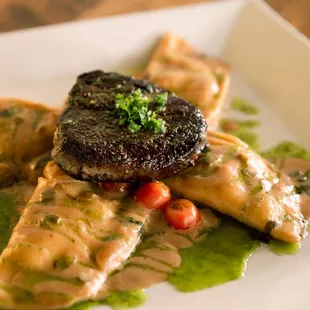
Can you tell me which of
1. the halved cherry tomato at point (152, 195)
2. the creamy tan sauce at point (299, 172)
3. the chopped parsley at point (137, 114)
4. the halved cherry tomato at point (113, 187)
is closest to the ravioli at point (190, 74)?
the creamy tan sauce at point (299, 172)

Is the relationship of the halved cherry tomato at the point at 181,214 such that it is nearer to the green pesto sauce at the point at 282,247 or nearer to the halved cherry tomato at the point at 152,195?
the halved cherry tomato at the point at 152,195

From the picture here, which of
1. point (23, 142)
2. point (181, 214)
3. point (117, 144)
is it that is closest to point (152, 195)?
point (181, 214)

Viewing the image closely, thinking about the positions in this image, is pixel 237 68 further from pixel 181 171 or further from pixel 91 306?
pixel 91 306

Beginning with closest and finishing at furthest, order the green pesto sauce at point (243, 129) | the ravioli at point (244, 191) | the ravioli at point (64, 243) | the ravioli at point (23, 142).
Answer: the ravioli at point (64, 243) < the ravioli at point (244, 191) < the ravioli at point (23, 142) < the green pesto sauce at point (243, 129)

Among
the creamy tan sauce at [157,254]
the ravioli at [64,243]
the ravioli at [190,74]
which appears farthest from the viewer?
the ravioli at [190,74]

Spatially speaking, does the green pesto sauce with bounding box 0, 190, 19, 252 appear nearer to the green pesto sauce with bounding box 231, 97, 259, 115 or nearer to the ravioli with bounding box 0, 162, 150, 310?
the ravioli with bounding box 0, 162, 150, 310

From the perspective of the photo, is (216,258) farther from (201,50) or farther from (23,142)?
(201,50)

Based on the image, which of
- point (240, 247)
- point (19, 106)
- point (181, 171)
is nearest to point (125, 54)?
point (19, 106)
